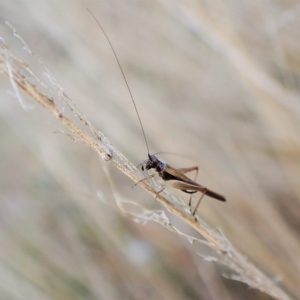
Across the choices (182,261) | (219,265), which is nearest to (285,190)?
(219,265)

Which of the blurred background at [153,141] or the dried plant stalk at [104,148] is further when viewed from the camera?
the blurred background at [153,141]

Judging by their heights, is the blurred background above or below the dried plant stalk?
above

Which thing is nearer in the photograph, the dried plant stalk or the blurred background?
the dried plant stalk

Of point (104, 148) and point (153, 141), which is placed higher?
point (153, 141)

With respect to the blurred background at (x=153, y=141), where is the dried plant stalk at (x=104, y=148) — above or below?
below

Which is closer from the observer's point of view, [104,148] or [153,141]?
[104,148]
